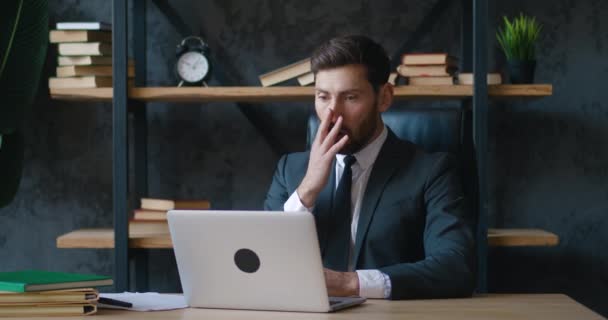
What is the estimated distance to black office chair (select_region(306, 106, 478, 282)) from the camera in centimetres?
228

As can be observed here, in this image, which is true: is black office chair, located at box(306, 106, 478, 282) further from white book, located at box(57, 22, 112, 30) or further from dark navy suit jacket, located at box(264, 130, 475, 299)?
white book, located at box(57, 22, 112, 30)

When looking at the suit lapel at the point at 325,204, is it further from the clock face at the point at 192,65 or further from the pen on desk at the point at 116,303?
the clock face at the point at 192,65

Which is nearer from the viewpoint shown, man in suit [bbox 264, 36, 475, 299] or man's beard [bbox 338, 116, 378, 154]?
man in suit [bbox 264, 36, 475, 299]

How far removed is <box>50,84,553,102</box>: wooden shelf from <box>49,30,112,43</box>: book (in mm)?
169

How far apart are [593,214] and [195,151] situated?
1.44 m

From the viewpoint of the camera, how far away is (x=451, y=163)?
2.20 m

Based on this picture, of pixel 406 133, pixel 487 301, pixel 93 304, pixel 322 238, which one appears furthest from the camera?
pixel 406 133

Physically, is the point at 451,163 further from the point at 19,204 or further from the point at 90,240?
the point at 19,204

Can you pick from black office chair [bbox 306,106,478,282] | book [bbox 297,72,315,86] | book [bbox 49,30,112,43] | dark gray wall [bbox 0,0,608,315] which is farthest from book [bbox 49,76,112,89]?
black office chair [bbox 306,106,478,282]

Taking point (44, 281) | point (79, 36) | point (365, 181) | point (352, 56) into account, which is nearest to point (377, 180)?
point (365, 181)

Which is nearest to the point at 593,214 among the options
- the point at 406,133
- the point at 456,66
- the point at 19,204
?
the point at 456,66

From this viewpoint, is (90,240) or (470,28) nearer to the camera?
(90,240)

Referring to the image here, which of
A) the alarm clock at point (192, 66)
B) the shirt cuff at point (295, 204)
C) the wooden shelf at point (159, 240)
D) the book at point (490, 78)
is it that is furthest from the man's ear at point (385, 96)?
the alarm clock at point (192, 66)

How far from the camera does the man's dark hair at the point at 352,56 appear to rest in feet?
7.35
